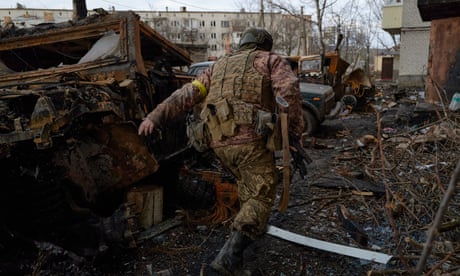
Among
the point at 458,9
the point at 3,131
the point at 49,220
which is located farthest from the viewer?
the point at 458,9

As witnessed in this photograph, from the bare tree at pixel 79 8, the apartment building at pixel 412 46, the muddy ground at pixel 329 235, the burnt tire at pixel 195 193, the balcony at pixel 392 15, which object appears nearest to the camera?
the muddy ground at pixel 329 235

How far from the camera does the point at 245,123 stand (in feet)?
7.24


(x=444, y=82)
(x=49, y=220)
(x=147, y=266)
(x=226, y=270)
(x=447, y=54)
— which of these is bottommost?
(x=147, y=266)

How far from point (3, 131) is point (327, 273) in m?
2.25

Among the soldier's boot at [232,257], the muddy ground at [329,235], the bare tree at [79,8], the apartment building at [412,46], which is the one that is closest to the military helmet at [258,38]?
the muddy ground at [329,235]

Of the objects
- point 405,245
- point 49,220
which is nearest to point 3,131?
point 49,220

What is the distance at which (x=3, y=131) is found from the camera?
6.56 feet

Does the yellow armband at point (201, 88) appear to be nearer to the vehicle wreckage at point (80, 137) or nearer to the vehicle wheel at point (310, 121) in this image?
the vehicle wreckage at point (80, 137)

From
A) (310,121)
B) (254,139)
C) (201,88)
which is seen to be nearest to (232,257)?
(254,139)

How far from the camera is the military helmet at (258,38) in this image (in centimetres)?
246

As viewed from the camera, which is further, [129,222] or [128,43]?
[128,43]

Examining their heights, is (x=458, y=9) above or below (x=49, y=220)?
above

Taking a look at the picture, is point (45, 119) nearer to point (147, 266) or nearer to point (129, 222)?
point (129, 222)

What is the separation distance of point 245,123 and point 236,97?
7.6 inches
